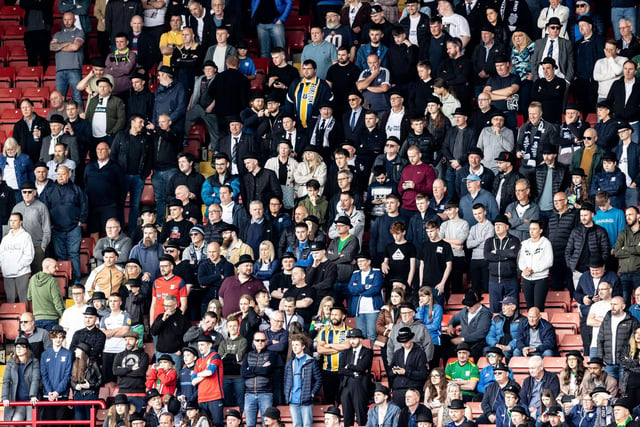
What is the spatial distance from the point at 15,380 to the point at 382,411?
4.54 m

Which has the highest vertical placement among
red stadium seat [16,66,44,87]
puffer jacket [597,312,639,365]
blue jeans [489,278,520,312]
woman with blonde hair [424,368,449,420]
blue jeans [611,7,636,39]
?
blue jeans [611,7,636,39]

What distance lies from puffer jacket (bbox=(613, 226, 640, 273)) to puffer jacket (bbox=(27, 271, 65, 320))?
7043mm

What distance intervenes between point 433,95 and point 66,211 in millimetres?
5349

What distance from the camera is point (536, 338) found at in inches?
736

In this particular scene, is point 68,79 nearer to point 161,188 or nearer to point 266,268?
point 161,188

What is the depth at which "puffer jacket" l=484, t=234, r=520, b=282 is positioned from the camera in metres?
19.4

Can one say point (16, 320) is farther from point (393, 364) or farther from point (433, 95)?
point (433, 95)

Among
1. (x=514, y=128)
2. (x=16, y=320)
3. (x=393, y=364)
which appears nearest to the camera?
(x=393, y=364)

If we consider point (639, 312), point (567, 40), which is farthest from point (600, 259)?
point (567, 40)

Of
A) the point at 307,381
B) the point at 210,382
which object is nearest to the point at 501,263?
the point at 307,381

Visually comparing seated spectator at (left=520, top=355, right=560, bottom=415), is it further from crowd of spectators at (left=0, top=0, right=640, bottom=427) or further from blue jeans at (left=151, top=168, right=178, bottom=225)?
blue jeans at (left=151, top=168, right=178, bottom=225)

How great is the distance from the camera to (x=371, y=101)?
22.6 metres

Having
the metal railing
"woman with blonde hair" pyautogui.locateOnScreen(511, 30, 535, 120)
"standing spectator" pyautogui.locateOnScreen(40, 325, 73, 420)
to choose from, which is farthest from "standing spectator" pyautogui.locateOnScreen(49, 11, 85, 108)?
"woman with blonde hair" pyautogui.locateOnScreen(511, 30, 535, 120)

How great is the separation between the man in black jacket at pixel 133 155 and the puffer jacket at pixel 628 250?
6.63 meters
